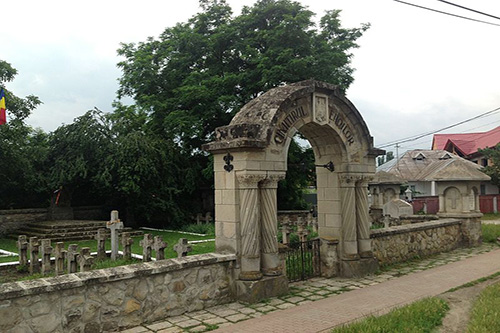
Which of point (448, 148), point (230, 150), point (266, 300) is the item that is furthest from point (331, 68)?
point (448, 148)

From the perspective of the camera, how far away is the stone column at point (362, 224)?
30.5 ft

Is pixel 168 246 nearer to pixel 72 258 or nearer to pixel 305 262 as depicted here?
pixel 72 258

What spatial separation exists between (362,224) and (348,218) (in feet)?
1.43

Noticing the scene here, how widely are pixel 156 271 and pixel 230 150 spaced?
8.32 feet

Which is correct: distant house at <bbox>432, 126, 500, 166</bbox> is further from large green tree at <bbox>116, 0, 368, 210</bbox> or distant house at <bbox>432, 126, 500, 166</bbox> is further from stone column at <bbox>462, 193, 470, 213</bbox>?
stone column at <bbox>462, 193, 470, 213</bbox>

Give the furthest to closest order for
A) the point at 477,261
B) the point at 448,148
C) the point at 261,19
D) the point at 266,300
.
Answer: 1. the point at 448,148
2. the point at 261,19
3. the point at 477,261
4. the point at 266,300

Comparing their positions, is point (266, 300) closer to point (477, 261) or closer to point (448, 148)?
point (477, 261)

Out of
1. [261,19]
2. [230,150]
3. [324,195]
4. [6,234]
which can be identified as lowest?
[6,234]

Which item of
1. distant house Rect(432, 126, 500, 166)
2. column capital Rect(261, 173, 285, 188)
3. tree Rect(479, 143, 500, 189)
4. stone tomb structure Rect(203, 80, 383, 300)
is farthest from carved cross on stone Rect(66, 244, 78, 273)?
distant house Rect(432, 126, 500, 166)

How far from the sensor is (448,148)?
152 feet

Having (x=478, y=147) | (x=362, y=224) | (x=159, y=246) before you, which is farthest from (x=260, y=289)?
(x=478, y=147)

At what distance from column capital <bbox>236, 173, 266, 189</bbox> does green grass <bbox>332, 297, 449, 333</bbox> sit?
2.95m

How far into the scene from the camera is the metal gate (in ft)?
29.0

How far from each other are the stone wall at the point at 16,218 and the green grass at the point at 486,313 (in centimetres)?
2105
